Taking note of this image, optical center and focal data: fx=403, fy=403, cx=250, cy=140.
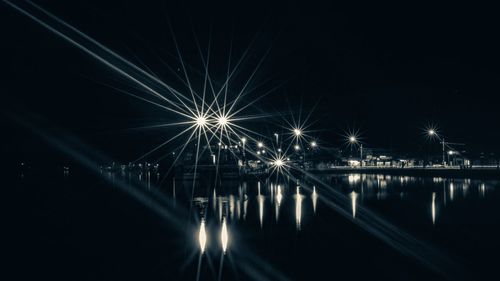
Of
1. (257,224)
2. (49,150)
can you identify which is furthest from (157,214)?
(49,150)

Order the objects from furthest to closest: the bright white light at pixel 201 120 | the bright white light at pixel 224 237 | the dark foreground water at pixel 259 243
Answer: the bright white light at pixel 201 120
the bright white light at pixel 224 237
the dark foreground water at pixel 259 243

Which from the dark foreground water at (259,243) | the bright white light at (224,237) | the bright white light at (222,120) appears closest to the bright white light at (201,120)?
the bright white light at (222,120)

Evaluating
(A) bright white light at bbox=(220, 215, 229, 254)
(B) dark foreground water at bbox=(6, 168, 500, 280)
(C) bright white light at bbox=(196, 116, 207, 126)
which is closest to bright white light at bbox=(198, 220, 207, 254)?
(B) dark foreground water at bbox=(6, 168, 500, 280)

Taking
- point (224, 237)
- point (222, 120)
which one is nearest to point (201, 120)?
point (222, 120)

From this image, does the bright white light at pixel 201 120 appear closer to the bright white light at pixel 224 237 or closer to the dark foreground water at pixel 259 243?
the dark foreground water at pixel 259 243

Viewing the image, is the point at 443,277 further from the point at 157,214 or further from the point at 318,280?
the point at 157,214

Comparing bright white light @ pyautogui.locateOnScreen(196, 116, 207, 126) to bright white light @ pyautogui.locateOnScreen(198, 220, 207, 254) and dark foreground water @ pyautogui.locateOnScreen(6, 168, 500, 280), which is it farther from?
bright white light @ pyautogui.locateOnScreen(198, 220, 207, 254)

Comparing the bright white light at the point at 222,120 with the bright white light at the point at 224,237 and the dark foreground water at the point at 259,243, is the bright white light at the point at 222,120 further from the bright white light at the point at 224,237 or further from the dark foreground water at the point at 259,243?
the bright white light at the point at 224,237

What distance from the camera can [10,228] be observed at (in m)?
11.4

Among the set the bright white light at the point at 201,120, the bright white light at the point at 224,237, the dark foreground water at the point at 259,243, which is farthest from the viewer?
the bright white light at the point at 201,120

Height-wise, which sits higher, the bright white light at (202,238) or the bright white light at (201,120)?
the bright white light at (201,120)

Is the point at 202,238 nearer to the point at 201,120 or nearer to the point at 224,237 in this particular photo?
the point at 224,237

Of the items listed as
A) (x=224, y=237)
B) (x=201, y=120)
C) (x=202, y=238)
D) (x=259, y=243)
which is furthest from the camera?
(x=201, y=120)

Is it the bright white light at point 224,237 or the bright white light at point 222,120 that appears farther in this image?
the bright white light at point 222,120
